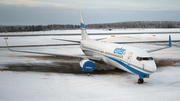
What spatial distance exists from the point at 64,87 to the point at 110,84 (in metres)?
4.80

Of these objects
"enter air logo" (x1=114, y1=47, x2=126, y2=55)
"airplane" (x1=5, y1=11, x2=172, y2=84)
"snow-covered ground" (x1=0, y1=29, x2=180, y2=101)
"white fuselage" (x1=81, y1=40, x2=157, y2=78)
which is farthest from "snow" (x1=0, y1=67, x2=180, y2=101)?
"enter air logo" (x1=114, y1=47, x2=126, y2=55)

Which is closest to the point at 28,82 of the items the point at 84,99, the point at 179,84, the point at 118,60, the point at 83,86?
the point at 83,86

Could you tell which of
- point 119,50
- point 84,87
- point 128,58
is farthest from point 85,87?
point 119,50

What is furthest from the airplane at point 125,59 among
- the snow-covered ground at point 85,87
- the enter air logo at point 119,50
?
the snow-covered ground at point 85,87

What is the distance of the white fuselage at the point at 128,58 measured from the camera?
18.8 meters

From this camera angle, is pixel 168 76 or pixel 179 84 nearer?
pixel 179 84

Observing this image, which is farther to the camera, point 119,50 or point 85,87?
point 119,50

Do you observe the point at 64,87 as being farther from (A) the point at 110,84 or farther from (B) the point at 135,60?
(B) the point at 135,60

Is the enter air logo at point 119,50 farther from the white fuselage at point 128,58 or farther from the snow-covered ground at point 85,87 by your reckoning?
the snow-covered ground at point 85,87

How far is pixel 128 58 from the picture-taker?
20.6 meters

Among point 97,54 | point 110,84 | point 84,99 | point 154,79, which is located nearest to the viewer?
point 84,99

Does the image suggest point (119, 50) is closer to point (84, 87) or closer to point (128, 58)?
point (128, 58)

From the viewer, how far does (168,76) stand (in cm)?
2317

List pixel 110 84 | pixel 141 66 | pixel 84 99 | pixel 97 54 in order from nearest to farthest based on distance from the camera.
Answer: pixel 84 99 → pixel 141 66 → pixel 110 84 → pixel 97 54
